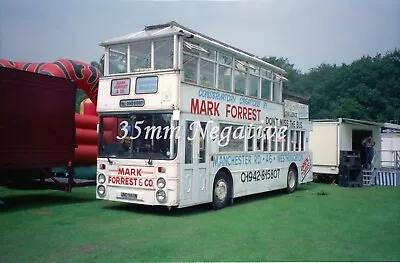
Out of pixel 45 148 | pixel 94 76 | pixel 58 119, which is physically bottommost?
pixel 45 148

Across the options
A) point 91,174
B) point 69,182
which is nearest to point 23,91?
point 69,182

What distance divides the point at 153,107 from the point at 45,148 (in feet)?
10.3

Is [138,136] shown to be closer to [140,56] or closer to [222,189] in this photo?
[140,56]

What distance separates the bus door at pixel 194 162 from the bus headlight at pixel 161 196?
37 centimetres

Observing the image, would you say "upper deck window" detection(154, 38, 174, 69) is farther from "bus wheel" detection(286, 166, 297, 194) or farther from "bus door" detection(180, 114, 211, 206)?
"bus wheel" detection(286, 166, 297, 194)

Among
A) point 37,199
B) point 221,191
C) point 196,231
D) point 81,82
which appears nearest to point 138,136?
point 221,191

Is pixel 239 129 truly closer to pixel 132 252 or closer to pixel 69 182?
pixel 69 182

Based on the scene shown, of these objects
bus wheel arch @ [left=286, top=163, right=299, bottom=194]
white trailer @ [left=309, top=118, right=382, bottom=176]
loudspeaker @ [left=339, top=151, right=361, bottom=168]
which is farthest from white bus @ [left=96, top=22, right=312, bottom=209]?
white trailer @ [left=309, top=118, right=382, bottom=176]

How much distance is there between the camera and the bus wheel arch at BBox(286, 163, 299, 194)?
1435cm

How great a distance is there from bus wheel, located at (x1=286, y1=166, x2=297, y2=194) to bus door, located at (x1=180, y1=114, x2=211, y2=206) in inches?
205

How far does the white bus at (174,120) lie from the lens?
29.8 feet

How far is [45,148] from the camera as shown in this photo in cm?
1034

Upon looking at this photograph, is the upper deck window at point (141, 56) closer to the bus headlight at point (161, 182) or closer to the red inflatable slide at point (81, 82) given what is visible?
the bus headlight at point (161, 182)

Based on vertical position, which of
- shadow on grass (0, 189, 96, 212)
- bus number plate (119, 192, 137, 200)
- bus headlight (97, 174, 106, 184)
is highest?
bus headlight (97, 174, 106, 184)
